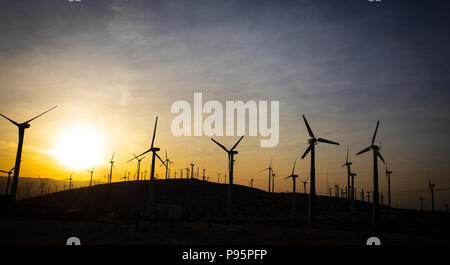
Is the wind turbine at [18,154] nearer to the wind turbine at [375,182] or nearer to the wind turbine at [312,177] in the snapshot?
the wind turbine at [312,177]

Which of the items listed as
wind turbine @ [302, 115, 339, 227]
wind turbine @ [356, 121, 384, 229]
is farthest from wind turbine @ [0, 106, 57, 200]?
wind turbine @ [356, 121, 384, 229]

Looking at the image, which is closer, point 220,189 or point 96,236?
point 96,236

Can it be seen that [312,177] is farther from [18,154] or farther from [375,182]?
[18,154]

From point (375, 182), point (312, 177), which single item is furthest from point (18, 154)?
point (375, 182)

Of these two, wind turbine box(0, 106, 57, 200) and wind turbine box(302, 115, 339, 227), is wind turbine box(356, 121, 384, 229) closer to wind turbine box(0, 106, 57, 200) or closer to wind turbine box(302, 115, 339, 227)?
wind turbine box(302, 115, 339, 227)

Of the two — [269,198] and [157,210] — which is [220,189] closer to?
[269,198]

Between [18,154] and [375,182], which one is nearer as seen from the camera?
[375,182]

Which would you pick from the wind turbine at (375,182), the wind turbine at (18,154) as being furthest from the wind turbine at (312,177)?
the wind turbine at (18,154)
